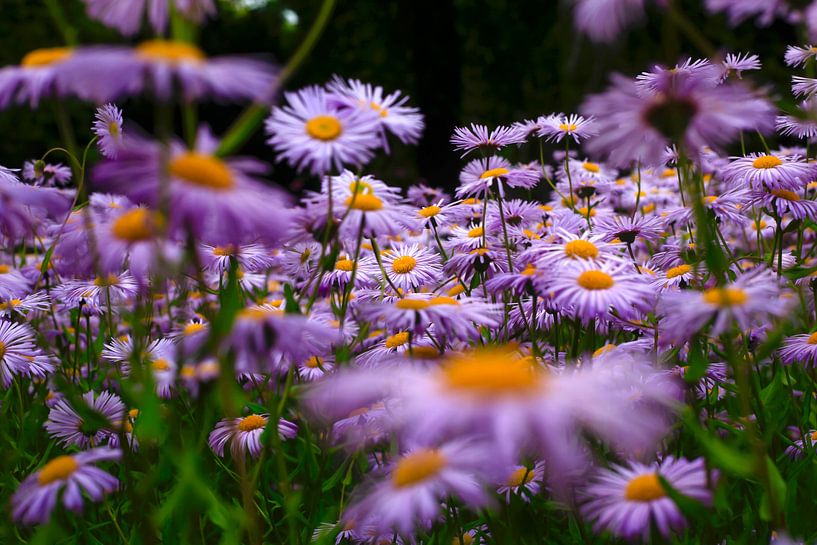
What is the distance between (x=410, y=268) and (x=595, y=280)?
57 centimetres

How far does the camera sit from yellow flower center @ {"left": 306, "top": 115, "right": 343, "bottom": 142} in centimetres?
83

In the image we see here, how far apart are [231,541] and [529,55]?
633cm

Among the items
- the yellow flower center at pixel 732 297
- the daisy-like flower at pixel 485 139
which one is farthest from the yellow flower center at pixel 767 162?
the yellow flower center at pixel 732 297

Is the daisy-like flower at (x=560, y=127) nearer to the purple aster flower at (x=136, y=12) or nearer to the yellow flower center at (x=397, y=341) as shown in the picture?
the yellow flower center at (x=397, y=341)

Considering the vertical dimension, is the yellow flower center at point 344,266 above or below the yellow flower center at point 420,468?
below

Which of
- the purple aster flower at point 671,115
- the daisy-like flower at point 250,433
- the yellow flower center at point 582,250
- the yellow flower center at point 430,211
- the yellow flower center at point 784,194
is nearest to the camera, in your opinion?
the purple aster flower at point 671,115

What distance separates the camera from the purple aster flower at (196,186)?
61 centimetres

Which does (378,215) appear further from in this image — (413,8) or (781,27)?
(781,27)

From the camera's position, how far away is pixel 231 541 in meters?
0.81

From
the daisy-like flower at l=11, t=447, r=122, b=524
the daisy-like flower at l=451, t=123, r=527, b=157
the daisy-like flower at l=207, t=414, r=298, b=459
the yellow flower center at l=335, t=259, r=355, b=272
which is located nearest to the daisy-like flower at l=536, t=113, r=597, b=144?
the daisy-like flower at l=451, t=123, r=527, b=157

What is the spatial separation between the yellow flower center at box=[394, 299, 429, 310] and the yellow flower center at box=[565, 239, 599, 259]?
28 centimetres

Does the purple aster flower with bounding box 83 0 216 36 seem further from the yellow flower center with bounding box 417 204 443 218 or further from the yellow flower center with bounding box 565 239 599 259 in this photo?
the yellow flower center with bounding box 417 204 443 218

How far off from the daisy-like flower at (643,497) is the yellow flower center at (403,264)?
76cm

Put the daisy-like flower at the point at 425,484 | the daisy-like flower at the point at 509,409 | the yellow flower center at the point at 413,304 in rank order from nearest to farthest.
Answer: the daisy-like flower at the point at 509,409 → the daisy-like flower at the point at 425,484 → the yellow flower center at the point at 413,304
